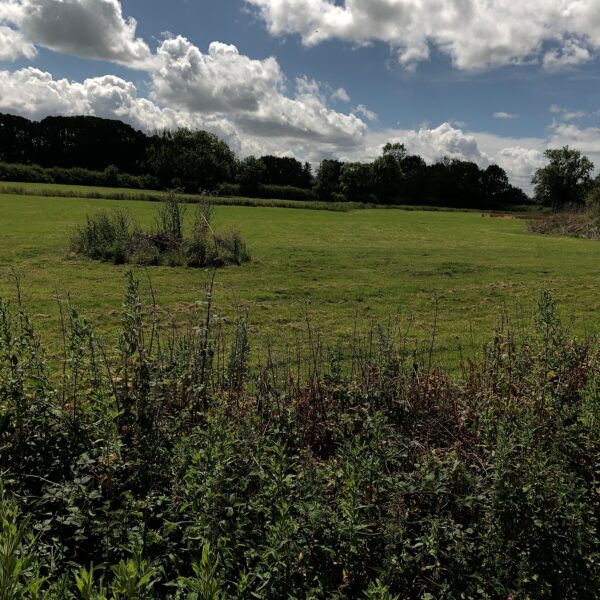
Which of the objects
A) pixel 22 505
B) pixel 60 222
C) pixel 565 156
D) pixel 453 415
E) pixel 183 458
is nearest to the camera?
pixel 22 505

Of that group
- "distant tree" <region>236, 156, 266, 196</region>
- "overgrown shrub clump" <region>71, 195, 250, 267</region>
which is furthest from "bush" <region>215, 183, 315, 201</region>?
"overgrown shrub clump" <region>71, 195, 250, 267</region>

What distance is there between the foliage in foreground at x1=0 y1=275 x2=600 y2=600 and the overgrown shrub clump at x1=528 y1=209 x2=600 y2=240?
1548 inches

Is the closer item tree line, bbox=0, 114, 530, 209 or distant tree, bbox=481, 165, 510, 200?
tree line, bbox=0, 114, 530, 209

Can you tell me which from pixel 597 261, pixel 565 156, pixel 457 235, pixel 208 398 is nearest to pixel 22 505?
pixel 208 398

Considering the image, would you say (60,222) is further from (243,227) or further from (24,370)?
(24,370)

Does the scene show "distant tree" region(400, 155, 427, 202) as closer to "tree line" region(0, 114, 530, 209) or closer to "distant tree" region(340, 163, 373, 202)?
"tree line" region(0, 114, 530, 209)

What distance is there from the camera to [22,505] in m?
3.05

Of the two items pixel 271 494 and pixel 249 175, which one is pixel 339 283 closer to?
pixel 271 494

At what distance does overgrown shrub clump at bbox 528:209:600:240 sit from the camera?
39.2m

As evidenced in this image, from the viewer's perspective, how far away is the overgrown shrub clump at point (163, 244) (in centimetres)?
1784

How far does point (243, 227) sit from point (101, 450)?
29.5m

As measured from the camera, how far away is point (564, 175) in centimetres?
8275

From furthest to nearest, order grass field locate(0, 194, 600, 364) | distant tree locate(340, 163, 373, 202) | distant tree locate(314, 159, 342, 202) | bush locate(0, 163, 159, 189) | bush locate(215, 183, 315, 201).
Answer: distant tree locate(314, 159, 342, 202) → distant tree locate(340, 163, 373, 202) → bush locate(0, 163, 159, 189) → bush locate(215, 183, 315, 201) → grass field locate(0, 194, 600, 364)

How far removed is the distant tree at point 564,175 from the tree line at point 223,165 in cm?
1697
